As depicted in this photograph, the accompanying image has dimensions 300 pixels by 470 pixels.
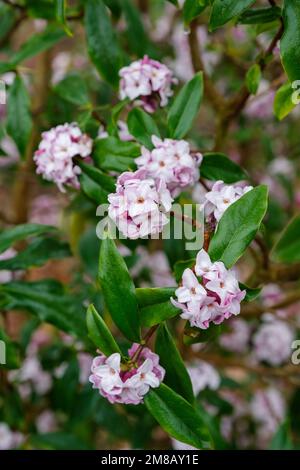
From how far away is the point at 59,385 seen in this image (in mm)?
1463

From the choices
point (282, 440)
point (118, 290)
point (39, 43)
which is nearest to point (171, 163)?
point (118, 290)

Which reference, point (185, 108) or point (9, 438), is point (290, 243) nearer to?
point (185, 108)

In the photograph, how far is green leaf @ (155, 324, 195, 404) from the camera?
80 centimetres

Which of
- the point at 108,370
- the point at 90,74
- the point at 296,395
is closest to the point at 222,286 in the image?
the point at 108,370

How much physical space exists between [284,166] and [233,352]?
1.85 feet

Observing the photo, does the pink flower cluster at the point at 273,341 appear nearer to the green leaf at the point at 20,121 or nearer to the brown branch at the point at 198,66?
the brown branch at the point at 198,66

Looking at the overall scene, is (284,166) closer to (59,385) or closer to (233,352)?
(233,352)

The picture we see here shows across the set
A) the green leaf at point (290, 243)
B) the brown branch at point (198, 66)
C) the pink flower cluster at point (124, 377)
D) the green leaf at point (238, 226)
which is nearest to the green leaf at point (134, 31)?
the brown branch at point (198, 66)

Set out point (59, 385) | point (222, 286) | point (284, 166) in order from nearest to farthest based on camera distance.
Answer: point (222, 286)
point (59, 385)
point (284, 166)

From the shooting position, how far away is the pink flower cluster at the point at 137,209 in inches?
30.3

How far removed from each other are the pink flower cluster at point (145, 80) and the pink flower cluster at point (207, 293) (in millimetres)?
377

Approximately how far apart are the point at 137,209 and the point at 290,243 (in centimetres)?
34

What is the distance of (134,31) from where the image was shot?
129cm

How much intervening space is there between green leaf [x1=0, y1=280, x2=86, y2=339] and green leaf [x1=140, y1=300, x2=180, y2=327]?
284mm
